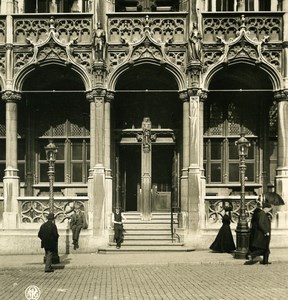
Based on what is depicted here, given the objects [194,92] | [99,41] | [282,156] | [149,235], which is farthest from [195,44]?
[149,235]

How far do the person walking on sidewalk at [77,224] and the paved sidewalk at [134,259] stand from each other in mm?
439

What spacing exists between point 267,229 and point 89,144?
861 centimetres

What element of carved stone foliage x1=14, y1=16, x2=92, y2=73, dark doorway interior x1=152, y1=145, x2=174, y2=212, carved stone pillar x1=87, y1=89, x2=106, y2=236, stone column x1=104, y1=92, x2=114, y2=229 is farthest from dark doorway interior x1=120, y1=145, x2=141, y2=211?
carved stone foliage x1=14, y1=16, x2=92, y2=73

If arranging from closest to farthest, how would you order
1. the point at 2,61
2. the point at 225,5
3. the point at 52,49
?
the point at 52,49
the point at 2,61
the point at 225,5

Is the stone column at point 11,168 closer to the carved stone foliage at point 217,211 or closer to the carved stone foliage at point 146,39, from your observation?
the carved stone foliage at point 146,39

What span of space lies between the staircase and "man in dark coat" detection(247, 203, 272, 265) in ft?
10.9

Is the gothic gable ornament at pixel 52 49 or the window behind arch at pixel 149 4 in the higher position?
the window behind arch at pixel 149 4

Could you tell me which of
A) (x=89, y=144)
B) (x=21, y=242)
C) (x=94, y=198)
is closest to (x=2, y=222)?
(x=21, y=242)

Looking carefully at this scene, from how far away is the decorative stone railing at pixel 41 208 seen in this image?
2075 centimetres

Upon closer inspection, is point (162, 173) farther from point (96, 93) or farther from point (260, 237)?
point (260, 237)

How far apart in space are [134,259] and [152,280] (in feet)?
12.6

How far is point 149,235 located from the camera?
2122 cm

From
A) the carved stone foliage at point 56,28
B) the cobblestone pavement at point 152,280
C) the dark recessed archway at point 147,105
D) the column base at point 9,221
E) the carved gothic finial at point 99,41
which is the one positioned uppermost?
the carved stone foliage at point 56,28

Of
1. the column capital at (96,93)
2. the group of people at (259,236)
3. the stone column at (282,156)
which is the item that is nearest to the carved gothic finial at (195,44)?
the stone column at (282,156)
